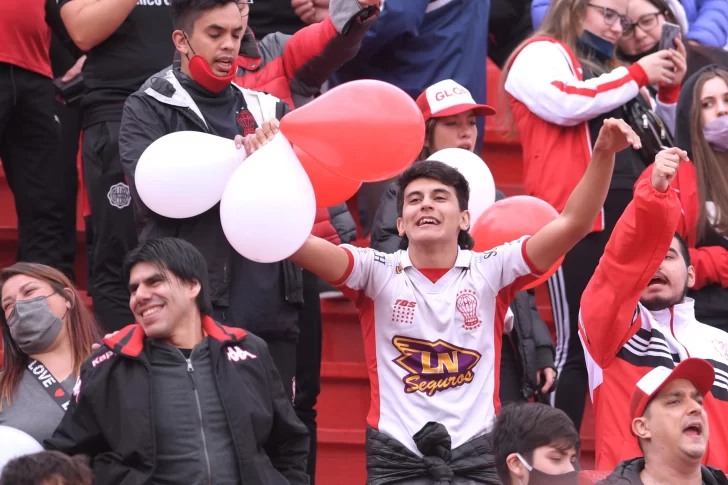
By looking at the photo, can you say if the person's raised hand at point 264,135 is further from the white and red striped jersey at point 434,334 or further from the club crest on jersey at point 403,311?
the club crest on jersey at point 403,311

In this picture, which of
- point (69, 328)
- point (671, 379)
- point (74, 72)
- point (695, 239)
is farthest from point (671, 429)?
point (74, 72)

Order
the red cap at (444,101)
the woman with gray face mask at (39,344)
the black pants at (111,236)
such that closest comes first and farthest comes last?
the woman with gray face mask at (39,344), the black pants at (111,236), the red cap at (444,101)

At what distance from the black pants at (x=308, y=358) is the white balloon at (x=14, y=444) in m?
1.42

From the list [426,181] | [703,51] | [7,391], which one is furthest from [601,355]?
[703,51]

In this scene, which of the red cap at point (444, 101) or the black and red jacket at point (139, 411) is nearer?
the black and red jacket at point (139, 411)

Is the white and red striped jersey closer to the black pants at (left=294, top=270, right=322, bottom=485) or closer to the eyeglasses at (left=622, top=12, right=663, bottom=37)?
Answer: the black pants at (left=294, top=270, right=322, bottom=485)

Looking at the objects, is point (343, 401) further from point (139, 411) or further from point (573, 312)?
point (139, 411)

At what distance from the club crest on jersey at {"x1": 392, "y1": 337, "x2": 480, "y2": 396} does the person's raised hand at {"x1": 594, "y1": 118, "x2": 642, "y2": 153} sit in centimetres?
82

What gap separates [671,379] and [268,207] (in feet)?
4.56

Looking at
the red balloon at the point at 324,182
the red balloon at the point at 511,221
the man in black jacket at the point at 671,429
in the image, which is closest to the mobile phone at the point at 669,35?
the red balloon at the point at 511,221

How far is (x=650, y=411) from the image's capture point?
4.39 m

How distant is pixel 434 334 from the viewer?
4.68m

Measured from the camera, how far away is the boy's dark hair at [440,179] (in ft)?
16.1

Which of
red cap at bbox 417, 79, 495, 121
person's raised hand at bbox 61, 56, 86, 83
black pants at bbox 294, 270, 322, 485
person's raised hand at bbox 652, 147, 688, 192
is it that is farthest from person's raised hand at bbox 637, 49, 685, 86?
person's raised hand at bbox 61, 56, 86, 83
